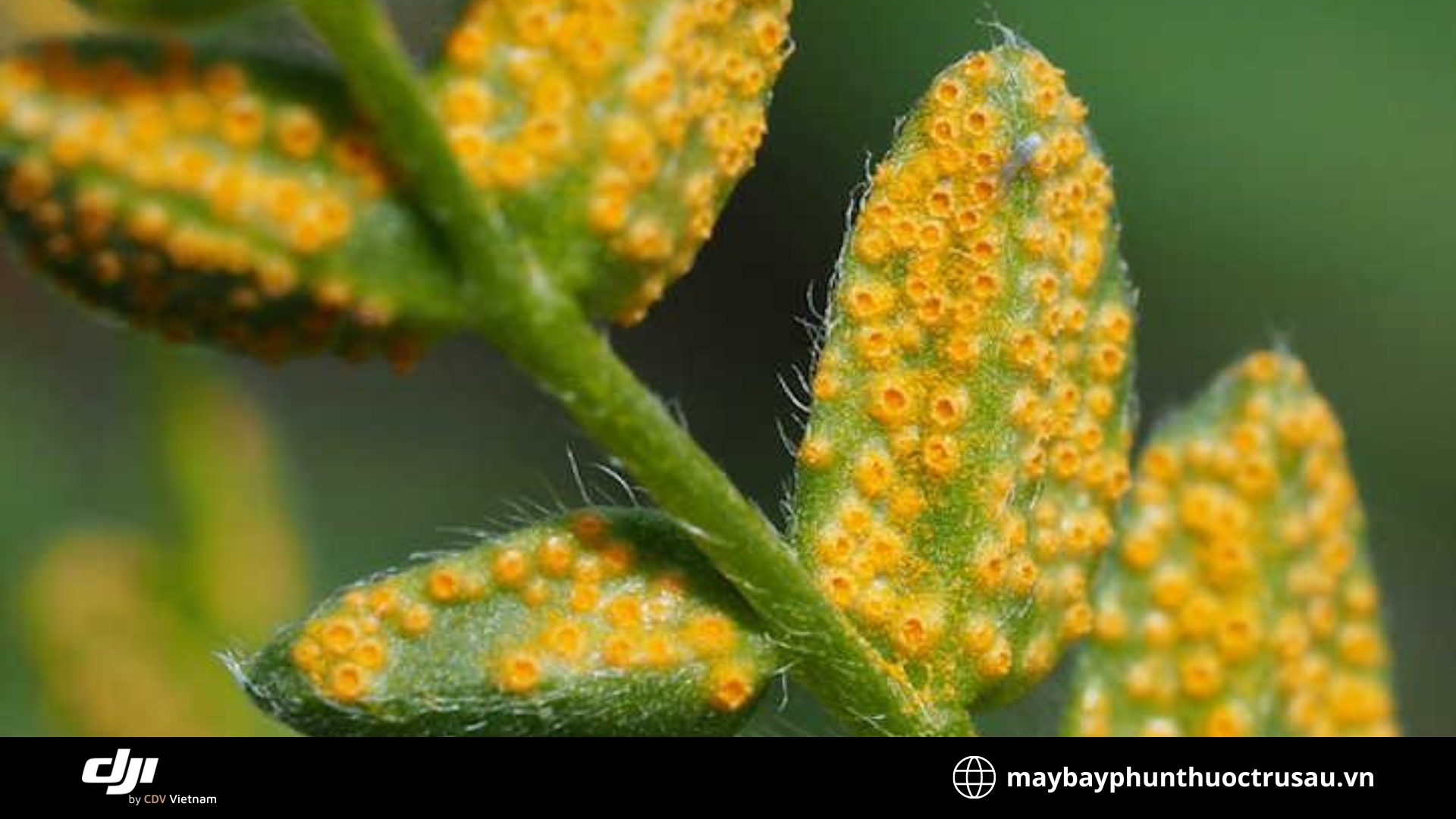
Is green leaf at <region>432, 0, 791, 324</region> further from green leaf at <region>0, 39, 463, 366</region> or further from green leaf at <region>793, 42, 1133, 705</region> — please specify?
green leaf at <region>793, 42, 1133, 705</region>

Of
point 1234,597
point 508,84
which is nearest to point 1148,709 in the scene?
point 1234,597

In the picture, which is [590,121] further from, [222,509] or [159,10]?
[222,509]

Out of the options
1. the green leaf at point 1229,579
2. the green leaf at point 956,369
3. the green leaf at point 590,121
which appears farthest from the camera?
the green leaf at point 1229,579

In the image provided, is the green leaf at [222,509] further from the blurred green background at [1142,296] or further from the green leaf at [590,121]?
the green leaf at [590,121]

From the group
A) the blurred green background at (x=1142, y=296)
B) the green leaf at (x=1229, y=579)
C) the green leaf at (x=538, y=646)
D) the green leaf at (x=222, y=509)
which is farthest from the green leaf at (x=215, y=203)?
the blurred green background at (x=1142, y=296)
